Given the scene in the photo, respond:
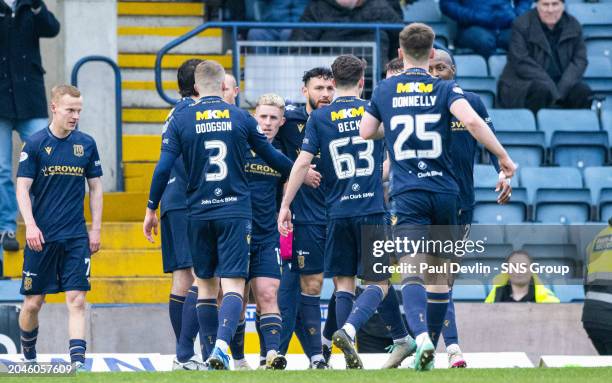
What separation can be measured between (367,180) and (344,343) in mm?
1383

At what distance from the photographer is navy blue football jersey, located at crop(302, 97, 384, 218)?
34.7ft

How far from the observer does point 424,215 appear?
947cm

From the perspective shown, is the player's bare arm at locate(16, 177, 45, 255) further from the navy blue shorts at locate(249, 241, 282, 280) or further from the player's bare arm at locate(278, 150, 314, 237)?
the player's bare arm at locate(278, 150, 314, 237)

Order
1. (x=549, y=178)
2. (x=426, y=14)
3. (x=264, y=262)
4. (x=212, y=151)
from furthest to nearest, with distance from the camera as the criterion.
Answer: (x=426, y=14) → (x=549, y=178) → (x=264, y=262) → (x=212, y=151)

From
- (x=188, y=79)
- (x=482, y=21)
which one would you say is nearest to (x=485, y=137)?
(x=188, y=79)

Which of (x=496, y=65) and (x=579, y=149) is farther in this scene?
(x=496, y=65)

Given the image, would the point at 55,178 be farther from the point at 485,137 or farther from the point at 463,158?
the point at 485,137

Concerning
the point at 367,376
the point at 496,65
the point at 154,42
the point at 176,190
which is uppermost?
the point at 154,42

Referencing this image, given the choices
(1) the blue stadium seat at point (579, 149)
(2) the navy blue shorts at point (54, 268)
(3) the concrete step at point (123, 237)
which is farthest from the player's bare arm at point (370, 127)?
(1) the blue stadium seat at point (579, 149)

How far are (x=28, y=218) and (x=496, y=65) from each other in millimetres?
6952

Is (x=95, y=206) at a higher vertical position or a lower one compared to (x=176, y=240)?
higher

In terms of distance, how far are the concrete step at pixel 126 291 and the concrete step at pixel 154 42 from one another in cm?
345

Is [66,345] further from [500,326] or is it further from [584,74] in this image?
[584,74]

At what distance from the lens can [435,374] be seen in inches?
360
